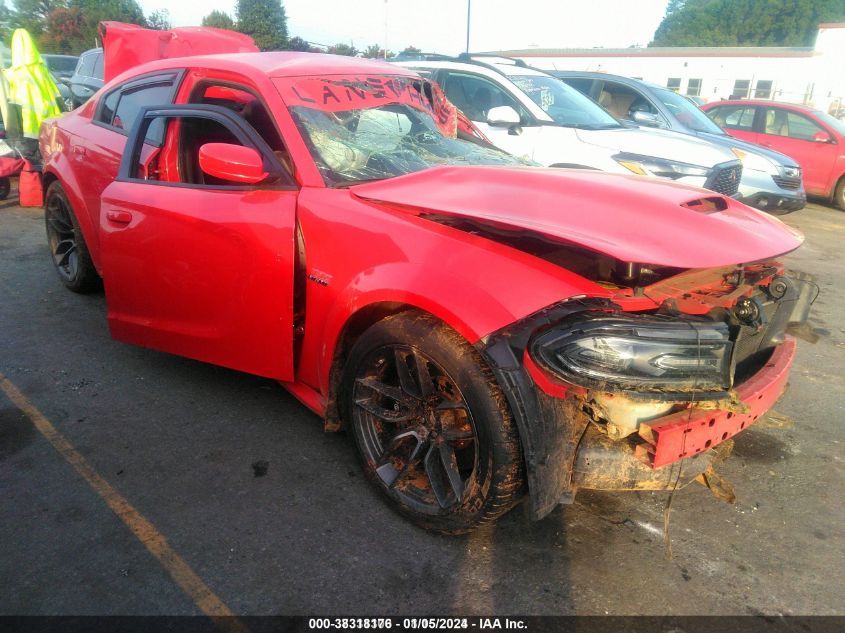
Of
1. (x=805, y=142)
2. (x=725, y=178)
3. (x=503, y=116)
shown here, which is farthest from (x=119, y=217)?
(x=805, y=142)

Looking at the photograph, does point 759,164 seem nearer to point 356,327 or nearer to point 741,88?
point 356,327

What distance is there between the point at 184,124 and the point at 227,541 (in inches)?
90.1

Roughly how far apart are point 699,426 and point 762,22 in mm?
94702

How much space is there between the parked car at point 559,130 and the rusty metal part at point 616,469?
4319mm

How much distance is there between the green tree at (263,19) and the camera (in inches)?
2859

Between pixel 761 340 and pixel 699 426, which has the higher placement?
pixel 761 340

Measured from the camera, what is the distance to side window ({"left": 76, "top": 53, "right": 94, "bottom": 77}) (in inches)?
496

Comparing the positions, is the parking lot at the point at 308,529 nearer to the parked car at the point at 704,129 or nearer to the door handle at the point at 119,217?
the door handle at the point at 119,217

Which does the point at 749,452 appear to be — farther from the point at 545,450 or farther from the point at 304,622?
the point at 304,622

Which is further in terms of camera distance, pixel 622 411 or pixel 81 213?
pixel 81 213

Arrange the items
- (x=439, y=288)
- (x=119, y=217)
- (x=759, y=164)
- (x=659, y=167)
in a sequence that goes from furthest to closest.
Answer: (x=759, y=164) → (x=659, y=167) → (x=119, y=217) → (x=439, y=288)

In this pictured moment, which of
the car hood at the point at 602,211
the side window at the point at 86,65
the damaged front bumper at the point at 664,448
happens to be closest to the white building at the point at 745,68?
the side window at the point at 86,65

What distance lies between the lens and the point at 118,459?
294 cm

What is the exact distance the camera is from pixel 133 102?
163 inches
